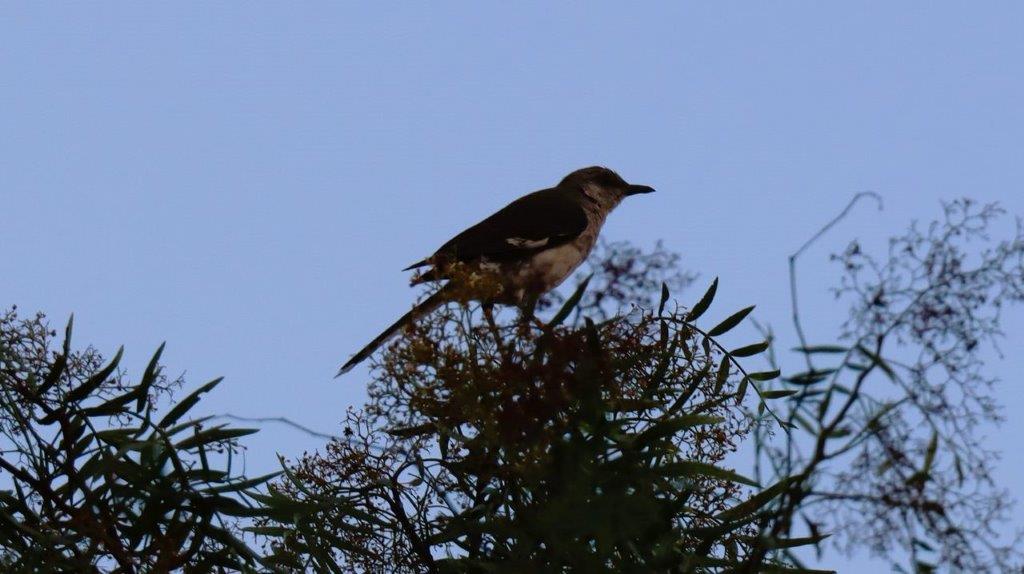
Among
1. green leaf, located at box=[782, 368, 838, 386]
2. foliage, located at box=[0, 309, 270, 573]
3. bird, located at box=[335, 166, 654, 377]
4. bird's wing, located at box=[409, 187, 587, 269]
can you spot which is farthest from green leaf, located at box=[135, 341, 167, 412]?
bird's wing, located at box=[409, 187, 587, 269]

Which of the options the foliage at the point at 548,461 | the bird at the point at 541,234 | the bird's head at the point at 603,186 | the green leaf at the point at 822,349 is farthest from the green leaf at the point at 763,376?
the bird's head at the point at 603,186

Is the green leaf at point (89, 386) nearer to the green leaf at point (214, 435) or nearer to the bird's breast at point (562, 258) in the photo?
the green leaf at point (214, 435)

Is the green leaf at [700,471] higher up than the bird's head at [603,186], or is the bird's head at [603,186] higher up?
the bird's head at [603,186]

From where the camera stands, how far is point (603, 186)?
8109 mm

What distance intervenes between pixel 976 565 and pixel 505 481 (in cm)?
82

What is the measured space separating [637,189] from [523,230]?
6.23 ft

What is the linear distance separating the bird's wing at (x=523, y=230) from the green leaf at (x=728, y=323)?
285 cm

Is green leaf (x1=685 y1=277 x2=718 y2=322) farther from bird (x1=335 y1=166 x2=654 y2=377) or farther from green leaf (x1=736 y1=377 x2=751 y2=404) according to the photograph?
bird (x1=335 y1=166 x2=654 y2=377)

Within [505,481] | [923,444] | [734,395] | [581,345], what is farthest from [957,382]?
[734,395]

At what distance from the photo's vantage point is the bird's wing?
6184mm

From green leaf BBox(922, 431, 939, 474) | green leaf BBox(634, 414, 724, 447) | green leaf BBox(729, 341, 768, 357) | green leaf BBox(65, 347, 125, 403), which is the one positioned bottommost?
green leaf BBox(922, 431, 939, 474)

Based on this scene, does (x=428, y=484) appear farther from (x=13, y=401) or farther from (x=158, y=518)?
(x=13, y=401)

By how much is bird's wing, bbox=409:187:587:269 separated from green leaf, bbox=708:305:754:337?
112 inches

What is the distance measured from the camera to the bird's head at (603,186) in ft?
26.2
